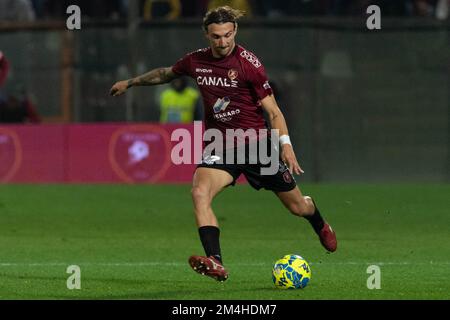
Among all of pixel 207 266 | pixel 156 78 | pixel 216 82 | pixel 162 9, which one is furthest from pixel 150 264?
pixel 162 9

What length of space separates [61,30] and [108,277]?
12.7 meters

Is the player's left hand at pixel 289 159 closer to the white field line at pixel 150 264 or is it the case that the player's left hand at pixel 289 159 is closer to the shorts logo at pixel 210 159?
the shorts logo at pixel 210 159

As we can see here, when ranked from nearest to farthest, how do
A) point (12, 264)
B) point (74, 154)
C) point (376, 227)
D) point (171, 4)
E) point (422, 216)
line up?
point (12, 264)
point (376, 227)
point (422, 216)
point (74, 154)
point (171, 4)

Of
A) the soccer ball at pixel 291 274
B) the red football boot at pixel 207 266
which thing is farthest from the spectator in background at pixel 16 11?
the red football boot at pixel 207 266

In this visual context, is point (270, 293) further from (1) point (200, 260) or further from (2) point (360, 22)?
(2) point (360, 22)

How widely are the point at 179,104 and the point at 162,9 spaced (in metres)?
1.76

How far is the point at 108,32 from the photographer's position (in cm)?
2366

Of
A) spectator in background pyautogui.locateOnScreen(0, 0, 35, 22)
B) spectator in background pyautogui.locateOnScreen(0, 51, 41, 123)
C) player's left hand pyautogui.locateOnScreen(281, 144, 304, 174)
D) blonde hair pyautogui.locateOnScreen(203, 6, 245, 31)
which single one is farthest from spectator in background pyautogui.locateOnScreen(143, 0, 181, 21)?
player's left hand pyautogui.locateOnScreen(281, 144, 304, 174)

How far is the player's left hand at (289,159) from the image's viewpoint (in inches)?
412

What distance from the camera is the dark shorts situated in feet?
36.4

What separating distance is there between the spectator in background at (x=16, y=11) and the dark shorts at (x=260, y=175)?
1326 cm

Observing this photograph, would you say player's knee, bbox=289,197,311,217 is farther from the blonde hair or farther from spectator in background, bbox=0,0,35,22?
spectator in background, bbox=0,0,35,22

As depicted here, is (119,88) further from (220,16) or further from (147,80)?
(220,16)

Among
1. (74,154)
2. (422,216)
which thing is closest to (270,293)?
(422,216)
